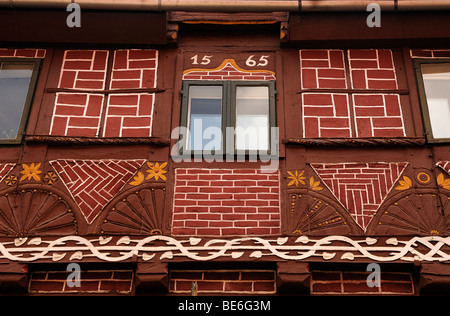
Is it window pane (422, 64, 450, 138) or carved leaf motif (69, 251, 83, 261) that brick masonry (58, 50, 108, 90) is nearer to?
carved leaf motif (69, 251, 83, 261)

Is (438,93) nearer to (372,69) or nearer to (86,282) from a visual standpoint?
(372,69)

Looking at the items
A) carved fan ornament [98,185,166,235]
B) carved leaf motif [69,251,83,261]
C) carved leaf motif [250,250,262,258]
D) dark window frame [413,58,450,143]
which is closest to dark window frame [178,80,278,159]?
carved fan ornament [98,185,166,235]

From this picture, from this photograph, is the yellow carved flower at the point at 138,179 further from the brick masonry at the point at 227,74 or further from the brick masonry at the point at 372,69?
the brick masonry at the point at 372,69

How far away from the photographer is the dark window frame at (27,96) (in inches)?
276

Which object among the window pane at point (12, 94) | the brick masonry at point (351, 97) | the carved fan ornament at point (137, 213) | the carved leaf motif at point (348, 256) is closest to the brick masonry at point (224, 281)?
the carved fan ornament at point (137, 213)

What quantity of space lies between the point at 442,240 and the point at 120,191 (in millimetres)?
3381

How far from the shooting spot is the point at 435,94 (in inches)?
291

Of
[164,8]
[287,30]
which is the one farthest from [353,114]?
[164,8]

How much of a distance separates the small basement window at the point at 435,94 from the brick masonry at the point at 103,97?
10.4 ft

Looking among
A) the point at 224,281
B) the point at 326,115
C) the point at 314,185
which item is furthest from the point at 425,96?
the point at 224,281

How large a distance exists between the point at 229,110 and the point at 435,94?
249cm

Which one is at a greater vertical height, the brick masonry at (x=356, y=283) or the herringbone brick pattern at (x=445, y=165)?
the herringbone brick pattern at (x=445, y=165)

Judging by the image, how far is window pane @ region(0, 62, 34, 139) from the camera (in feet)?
23.7
